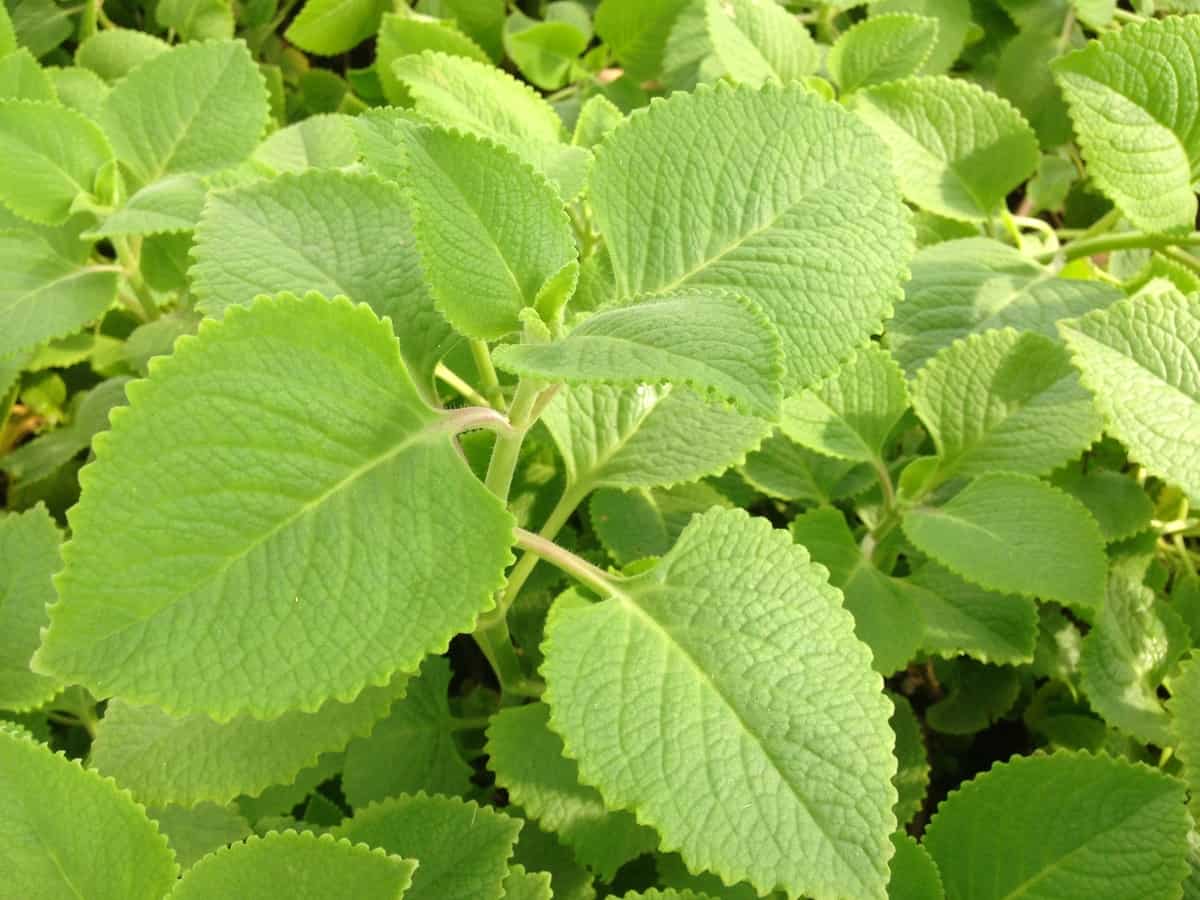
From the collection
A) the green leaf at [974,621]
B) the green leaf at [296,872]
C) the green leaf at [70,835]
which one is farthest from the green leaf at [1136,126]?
the green leaf at [70,835]

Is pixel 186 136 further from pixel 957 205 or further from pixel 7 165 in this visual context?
pixel 957 205

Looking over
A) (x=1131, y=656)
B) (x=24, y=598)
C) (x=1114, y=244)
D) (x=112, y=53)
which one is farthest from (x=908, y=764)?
(x=112, y=53)

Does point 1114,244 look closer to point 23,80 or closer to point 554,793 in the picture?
point 554,793

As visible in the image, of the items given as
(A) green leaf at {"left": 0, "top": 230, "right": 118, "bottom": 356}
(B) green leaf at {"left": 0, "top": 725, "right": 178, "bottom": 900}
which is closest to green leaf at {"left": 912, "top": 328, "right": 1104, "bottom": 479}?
(B) green leaf at {"left": 0, "top": 725, "right": 178, "bottom": 900}

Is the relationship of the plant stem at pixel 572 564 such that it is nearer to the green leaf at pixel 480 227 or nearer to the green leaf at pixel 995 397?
the green leaf at pixel 480 227

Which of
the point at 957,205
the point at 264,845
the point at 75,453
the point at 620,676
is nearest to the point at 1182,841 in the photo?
the point at 620,676

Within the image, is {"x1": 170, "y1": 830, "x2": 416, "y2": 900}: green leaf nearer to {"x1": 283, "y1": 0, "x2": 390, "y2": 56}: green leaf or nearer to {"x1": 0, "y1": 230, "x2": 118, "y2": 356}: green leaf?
{"x1": 0, "y1": 230, "x2": 118, "y2": 356}: green leaf
